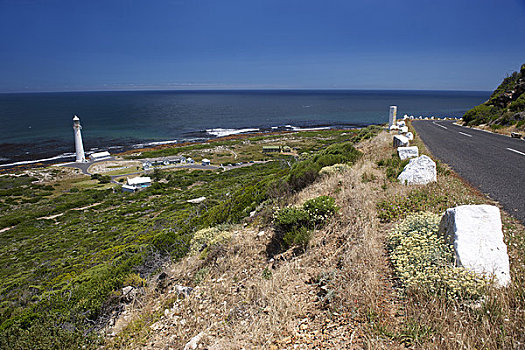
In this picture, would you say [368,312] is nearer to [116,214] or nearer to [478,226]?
[478,226]

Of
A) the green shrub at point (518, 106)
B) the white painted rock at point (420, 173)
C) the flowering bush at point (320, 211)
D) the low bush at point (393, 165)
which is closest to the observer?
the flowering bush at point (320, 211)

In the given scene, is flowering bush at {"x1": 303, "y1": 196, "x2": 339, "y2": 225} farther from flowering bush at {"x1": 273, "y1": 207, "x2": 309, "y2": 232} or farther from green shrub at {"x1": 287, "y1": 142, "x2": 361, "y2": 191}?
green shrub at {"x1": 287, "y1": 142, "x2": 361, "y2": 191}

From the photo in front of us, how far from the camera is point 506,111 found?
2128 centimetres

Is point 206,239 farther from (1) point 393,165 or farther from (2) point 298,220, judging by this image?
(1) point 393,165

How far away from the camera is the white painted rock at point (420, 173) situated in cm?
700

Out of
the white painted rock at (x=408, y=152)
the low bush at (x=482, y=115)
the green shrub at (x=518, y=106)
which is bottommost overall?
the white painted rock at (x=408, y=152)

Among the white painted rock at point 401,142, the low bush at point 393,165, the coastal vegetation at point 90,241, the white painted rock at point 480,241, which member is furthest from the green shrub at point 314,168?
the white painted rock at point 480,241

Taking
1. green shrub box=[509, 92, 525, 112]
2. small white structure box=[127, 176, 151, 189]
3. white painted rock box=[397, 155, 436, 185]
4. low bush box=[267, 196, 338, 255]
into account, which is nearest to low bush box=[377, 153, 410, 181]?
white painted rock box=[397, 155, 436, 185]

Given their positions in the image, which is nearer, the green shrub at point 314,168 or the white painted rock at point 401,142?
the green shrub at point 314,168

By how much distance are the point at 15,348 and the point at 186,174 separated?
120 ft

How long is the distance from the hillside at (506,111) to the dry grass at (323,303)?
1706 centimetres

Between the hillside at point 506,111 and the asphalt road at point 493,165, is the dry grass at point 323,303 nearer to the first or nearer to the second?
the asphalt road at point 493,165

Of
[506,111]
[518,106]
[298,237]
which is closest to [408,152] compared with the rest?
[298,237]

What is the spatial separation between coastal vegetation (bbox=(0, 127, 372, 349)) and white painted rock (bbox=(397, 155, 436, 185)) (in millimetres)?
2779
